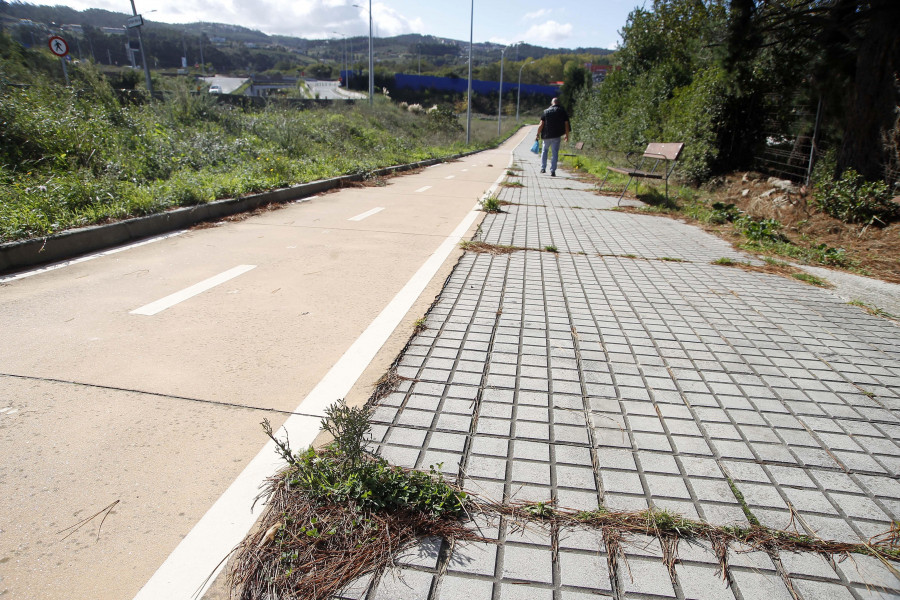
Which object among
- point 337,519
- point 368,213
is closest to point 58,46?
point 368,213

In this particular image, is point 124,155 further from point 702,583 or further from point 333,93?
point 333,93

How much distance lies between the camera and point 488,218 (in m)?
9.07

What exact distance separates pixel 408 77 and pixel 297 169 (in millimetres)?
105100

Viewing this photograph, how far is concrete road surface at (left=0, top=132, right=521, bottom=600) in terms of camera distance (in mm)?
1895

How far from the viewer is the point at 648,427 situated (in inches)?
108

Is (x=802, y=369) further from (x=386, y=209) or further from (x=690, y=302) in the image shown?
(x=386, y=209)

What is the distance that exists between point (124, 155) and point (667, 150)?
10.9 m

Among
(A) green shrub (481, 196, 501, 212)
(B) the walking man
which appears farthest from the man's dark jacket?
(A) green shrub (481, 196, 501, 212)

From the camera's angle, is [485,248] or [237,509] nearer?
[237,509]

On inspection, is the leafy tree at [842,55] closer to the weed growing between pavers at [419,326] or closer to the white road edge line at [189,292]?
the weed growing between pavers at [419,326]

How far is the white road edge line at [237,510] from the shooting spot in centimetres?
175

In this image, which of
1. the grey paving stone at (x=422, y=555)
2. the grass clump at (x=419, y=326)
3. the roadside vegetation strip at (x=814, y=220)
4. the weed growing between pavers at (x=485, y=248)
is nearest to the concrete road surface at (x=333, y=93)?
the roadside vegetation strip at (x=814, y=220)

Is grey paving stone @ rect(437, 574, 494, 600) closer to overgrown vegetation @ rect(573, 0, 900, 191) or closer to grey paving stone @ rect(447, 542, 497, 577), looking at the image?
grey paving stone @ rect(447, 542, 497, 577)

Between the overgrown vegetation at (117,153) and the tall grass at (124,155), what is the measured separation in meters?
0.02
